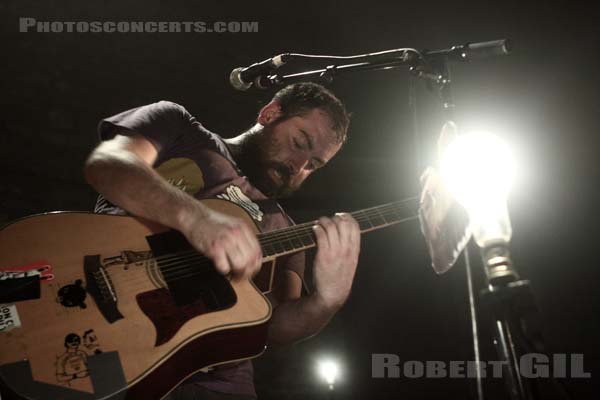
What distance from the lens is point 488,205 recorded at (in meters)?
0.95

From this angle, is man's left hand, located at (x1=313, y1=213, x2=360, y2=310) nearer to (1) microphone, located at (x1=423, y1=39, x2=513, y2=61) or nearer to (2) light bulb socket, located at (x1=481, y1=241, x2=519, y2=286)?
(1) microphone, located at (x1=423, y1=39, x2=513, y2=61)

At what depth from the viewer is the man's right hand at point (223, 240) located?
1264 millimetres

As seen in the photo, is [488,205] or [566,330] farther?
[566,330]

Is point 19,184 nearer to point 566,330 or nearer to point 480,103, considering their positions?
point 480,103

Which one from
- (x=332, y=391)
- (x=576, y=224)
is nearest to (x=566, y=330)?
(x=576, y=224)

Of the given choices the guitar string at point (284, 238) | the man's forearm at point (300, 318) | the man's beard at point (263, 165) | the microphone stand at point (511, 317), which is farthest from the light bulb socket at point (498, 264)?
the man's beard at point (263, 165)

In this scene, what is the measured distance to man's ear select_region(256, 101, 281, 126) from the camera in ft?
7.38

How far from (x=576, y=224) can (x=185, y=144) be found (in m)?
2.26

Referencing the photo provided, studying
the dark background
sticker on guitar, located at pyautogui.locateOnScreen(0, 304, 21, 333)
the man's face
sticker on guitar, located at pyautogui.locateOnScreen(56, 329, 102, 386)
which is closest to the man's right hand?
sticker on guitar, located at pyautogui.locateOnScreen(56, 329, 102, 386)

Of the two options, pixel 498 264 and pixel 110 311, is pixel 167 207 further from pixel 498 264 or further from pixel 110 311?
pixel 498 264

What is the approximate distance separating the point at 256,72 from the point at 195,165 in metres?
0.42

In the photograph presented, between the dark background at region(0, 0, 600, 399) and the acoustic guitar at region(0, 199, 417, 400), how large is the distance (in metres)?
1.35

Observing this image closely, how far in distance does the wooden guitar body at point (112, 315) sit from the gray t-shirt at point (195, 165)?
20cm

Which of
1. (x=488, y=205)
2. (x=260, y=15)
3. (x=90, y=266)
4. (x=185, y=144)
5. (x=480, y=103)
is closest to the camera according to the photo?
(x=488, y=205)
